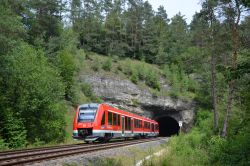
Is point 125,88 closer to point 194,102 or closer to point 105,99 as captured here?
point 105,99

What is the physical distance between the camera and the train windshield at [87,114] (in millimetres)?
23175

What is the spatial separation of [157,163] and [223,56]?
14.7 m

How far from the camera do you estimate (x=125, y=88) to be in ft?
166

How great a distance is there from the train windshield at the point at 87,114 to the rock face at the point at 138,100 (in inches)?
930

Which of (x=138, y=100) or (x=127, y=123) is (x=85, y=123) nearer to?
(x=127, y=123)

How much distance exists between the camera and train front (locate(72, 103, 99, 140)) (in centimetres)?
2283

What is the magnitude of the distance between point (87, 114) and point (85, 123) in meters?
0.74

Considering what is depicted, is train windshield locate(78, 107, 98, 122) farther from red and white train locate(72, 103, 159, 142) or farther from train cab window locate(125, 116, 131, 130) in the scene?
train cab window locate(125, 116, 131, 130)

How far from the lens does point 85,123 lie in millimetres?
23000

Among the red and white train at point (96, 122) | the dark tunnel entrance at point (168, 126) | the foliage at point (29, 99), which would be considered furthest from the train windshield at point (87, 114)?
the dark tunnel entrance at point (168, 126)

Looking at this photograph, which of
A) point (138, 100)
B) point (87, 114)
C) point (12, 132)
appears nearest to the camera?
point (12, 132)

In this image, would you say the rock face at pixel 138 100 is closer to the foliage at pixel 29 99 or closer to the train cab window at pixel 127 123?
the train cab window at pixel 127 123

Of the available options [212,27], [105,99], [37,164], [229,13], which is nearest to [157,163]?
[37,164]

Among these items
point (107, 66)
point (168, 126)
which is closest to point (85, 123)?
point (107, 66)
